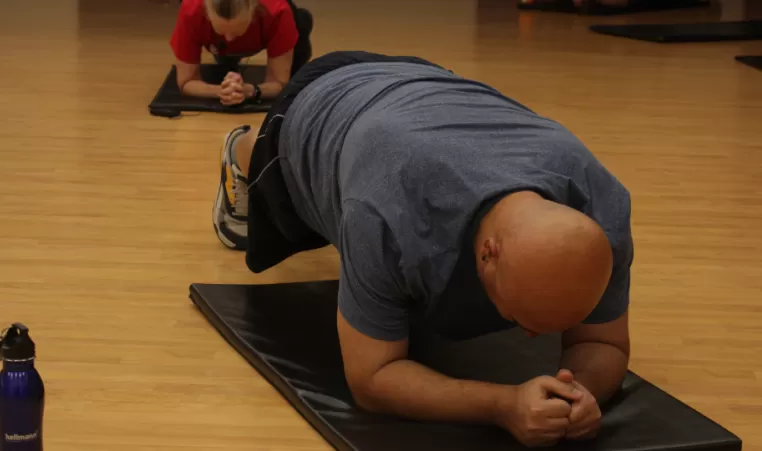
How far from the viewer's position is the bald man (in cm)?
194

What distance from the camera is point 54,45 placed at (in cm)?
616

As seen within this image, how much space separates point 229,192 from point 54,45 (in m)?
3.21

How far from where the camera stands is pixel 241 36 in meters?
4.88

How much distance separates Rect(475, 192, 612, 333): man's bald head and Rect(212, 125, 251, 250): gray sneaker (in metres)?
1.41

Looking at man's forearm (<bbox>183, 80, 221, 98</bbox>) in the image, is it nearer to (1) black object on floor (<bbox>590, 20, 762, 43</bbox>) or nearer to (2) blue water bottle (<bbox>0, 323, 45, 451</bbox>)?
(1) black object on floor (<bbox>590, 20, 762, 43</bbox>)

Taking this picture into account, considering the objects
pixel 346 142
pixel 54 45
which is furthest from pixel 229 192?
pixel 54 45

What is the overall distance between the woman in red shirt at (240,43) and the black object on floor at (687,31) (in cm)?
254

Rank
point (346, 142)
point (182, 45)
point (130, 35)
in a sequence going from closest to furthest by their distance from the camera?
point (346, 142), point (182, 45), point (130, 35)

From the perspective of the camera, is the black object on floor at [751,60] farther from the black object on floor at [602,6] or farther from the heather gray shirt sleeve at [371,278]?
the heather gray shirt sleeve at [371,278]

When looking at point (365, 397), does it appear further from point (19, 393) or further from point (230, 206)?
point (230, 206)

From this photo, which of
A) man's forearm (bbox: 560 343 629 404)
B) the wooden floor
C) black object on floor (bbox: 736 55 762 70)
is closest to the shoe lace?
the wooden floor

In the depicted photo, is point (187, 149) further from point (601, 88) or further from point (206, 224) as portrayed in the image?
point (601, 88)

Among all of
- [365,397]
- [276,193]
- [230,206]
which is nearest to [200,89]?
[230,206]

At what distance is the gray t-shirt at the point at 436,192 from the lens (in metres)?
2.12
